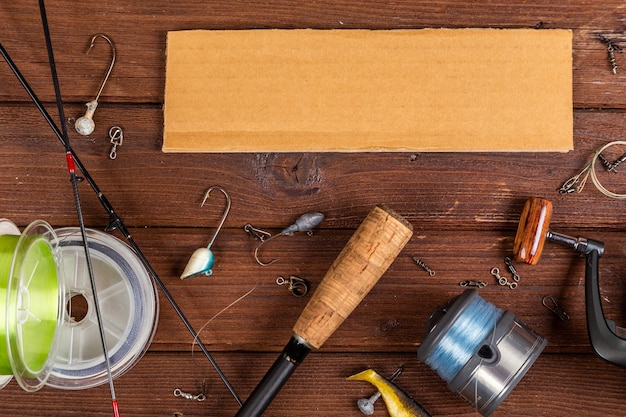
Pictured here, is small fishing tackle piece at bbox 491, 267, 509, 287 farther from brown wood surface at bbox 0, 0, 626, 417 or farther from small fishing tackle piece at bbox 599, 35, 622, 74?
small fishing tackle piece at bbox 599, 35, 622, 74

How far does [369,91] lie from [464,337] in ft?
1.84

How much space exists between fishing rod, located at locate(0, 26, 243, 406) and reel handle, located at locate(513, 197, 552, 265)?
0.69 meters

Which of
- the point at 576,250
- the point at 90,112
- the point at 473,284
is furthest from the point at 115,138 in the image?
the point at 576,250

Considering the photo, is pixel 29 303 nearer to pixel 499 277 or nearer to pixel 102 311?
pixel 102 311

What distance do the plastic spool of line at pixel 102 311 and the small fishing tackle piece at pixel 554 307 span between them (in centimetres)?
87

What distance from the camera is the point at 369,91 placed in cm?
139

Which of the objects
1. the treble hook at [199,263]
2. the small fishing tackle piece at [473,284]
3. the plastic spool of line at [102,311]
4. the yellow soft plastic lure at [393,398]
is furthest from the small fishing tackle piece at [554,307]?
the plastic spool of line at [102,311]

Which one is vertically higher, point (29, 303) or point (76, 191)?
point (76, 191)

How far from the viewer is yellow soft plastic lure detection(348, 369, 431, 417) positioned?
53.7 inches

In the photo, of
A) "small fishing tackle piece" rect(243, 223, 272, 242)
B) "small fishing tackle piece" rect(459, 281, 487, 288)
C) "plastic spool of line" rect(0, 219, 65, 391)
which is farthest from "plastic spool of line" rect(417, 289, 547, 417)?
"plastic spool of line" rect(0, 219, 65, 391)

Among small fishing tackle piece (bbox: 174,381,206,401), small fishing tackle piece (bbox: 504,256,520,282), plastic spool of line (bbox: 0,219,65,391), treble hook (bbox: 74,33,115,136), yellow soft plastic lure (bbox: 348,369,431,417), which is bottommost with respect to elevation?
small fishing tackle piece (bbox: 174,381,206,401)

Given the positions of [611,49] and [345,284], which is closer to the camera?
[345,284]

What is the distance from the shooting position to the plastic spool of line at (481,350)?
1252 millimetres

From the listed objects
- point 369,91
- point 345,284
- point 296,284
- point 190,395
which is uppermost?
point 369,91
